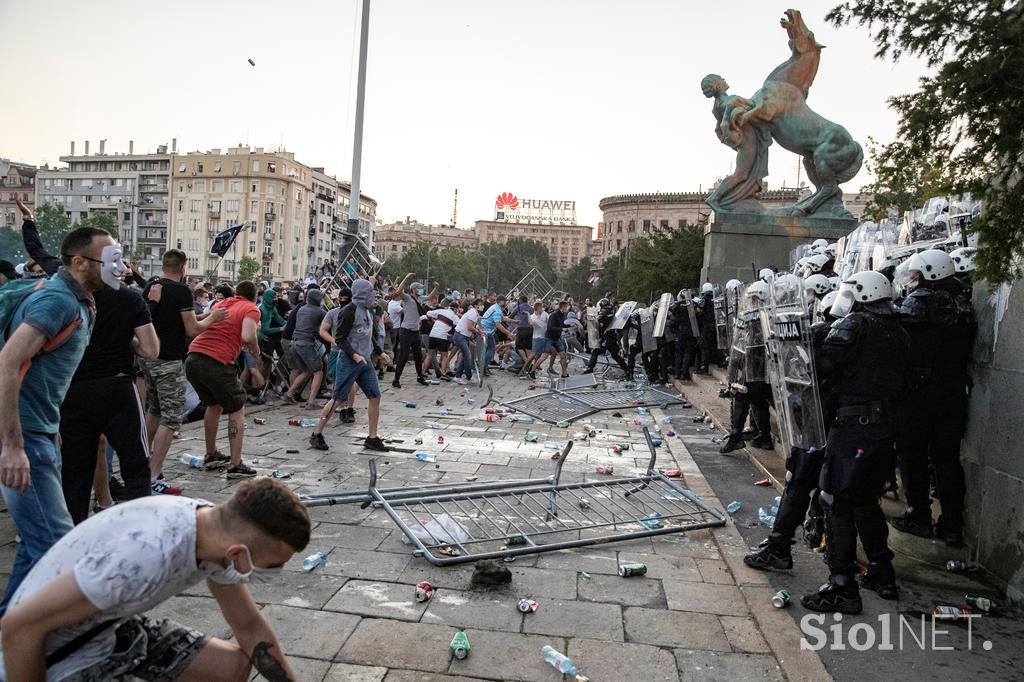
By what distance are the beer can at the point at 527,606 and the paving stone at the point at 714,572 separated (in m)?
1.19

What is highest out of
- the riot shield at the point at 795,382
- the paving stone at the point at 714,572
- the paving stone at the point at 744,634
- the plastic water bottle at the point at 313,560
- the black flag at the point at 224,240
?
the black flag at the point at 224,240

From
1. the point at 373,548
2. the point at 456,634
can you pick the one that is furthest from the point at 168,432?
the point at 456,634

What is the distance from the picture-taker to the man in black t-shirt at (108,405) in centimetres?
410

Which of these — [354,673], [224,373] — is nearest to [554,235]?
Answer: [224,373]

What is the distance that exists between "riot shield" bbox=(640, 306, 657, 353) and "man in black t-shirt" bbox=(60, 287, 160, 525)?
40.9 ft

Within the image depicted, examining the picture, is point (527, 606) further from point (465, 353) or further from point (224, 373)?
point (465, 353)

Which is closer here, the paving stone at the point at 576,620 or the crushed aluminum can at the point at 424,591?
the paving stone at the point at 576,620

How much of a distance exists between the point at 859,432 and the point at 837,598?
923 mm

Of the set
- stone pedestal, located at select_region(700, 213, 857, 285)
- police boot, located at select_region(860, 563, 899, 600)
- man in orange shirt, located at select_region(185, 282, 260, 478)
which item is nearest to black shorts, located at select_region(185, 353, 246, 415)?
man in orange shirt, located at select_region(185, 282, 260, 478)

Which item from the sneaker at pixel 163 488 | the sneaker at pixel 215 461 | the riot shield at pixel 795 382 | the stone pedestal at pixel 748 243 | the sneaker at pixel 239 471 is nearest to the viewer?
the riot shield at pixel 795 382

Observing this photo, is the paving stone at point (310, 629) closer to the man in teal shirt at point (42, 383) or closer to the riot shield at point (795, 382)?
the man in teal shirt at point (42, 383)

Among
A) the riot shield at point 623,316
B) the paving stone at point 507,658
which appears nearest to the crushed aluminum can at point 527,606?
the paving stone at point 507,658

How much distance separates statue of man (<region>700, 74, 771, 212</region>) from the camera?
16.7 meters

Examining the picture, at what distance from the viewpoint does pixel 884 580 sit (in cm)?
442
